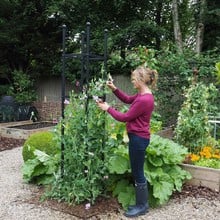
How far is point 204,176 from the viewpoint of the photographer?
14.8ft

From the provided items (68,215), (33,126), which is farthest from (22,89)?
(68,215)

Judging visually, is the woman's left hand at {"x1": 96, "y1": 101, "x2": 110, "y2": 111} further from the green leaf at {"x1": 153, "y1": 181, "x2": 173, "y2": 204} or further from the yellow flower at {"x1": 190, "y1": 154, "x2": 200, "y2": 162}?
the yellow flower at {"x1": 190, "y1": 154, "x2": 200, "y2": 162}

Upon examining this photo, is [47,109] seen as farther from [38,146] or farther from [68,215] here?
[68,215]

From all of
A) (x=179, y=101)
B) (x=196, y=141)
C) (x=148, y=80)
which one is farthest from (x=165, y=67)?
(x=148, y=80)

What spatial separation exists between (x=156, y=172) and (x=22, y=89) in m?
7.95

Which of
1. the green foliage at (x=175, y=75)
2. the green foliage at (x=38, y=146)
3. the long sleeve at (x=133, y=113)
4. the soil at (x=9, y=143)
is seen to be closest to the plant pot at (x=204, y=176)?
the long sleeve at (x=133, y=113)

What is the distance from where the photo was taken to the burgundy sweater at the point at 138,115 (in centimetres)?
343

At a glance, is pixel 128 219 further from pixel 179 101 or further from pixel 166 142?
pixel 179 101

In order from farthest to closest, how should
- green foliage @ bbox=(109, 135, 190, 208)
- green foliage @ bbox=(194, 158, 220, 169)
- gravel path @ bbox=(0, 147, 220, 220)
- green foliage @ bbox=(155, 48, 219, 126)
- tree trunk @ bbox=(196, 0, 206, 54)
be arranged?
tree trunk @ bbox=(196, 0, 206, 54), green foliage @ bbox=(155, 48, 219, 126), green foliage @ bbox=(194, 158, 220, 169), green foliage @ bbox=(109, 135, 190, 208), gravel path @ bbox=(0, 147, 220, 220)

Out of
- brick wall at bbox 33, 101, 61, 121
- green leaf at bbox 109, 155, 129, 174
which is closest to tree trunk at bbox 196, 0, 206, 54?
brick wall at bbox 33, 101, 61, 121

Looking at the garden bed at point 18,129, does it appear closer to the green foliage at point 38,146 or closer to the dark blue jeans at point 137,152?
the green foliage at point 38,146

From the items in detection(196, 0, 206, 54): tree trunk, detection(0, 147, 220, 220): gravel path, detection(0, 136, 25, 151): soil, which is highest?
detection(196, 0, 206, 54): tree trunk

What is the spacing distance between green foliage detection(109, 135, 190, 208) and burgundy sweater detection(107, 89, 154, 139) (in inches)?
25.9

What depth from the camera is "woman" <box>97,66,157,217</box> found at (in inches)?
136
